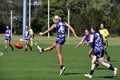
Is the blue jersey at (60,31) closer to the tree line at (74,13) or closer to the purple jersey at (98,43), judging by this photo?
the purple jersey at (98,43)

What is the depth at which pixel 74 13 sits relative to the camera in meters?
96.8

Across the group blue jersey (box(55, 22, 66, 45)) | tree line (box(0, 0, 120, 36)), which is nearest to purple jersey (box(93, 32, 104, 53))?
blue jersey (box(55, 22, 66, 45))

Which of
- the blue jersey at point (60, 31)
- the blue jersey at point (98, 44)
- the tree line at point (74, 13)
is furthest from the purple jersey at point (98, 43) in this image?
the tree line at point (74, 13)

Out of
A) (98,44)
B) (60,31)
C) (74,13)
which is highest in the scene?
(60,31)

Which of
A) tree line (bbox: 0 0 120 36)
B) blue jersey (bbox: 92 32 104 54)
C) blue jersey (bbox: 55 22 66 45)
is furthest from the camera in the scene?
tree line (bbox: 0 0 120 36)

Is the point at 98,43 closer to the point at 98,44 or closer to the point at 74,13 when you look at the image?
the point at 98,44

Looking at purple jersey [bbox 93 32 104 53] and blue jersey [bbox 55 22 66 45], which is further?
blue jersey [bbox 55 22 66 45]

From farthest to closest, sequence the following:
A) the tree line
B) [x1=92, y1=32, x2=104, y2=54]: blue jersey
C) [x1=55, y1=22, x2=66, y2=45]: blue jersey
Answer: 1. the tree line
2. [x1=55, y1=22, x2=66, y2=45]: blue jersey
3. [x1=92, y1=32, x2=104, y2=54]: blue jersey

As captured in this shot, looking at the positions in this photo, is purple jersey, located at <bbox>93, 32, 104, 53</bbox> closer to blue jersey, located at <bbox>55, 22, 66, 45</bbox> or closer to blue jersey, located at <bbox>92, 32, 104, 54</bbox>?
blue jersey, located at <bbox>92, 32, 104, 54</bbox>

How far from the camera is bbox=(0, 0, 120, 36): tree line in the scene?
292 ft

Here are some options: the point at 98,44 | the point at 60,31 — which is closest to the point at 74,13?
the point at 60,31

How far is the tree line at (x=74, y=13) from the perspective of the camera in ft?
292

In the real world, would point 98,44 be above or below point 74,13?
above

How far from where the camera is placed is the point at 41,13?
104938 millimetres
